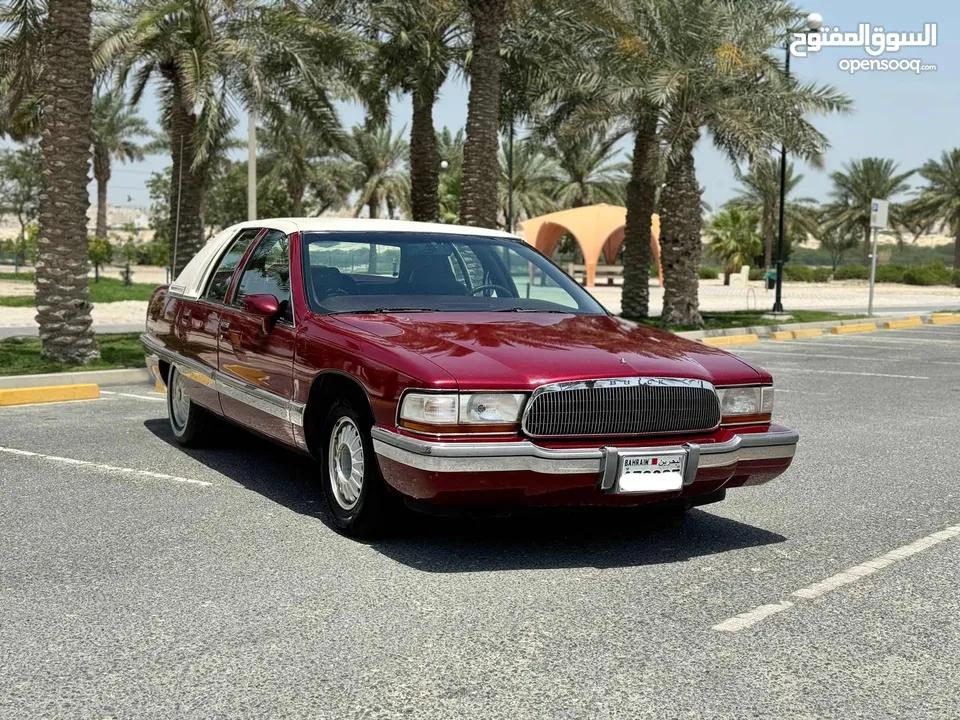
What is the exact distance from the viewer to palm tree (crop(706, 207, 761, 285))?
7431 cm

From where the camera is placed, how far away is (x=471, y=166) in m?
21.3

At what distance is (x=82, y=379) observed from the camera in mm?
12461

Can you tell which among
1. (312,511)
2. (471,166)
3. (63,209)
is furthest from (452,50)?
(312,511)

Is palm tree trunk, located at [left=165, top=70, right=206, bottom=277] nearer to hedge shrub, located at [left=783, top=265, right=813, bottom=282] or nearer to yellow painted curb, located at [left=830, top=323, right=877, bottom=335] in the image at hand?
yellow painted curb, located at [left=830, top=323, right=877, bottom=335]

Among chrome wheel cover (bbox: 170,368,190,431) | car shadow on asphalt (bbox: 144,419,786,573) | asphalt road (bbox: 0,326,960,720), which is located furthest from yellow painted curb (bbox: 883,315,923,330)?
car shadow on asphalt (bbox: 144,419,786,573)

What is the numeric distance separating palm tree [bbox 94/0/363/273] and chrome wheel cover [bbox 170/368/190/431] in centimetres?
1369

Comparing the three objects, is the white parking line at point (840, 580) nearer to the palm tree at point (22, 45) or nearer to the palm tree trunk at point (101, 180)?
the palm tree at point (22, 45)

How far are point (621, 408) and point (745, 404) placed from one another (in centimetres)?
80

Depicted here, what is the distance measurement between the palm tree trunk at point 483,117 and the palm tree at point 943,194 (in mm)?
52890

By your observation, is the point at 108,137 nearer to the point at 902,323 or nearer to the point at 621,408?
the point at 902,323

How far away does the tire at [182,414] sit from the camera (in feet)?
27.7

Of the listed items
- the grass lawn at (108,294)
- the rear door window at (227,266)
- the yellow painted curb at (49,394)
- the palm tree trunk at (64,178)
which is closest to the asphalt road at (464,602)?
the rear door window at (227,266)

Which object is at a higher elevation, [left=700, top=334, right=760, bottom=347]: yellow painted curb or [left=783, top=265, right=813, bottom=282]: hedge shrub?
[left=783, top=265, right=813, bottom=282]: hedge shrub

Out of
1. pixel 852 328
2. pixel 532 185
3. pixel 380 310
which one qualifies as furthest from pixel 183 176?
pixel 532 185
